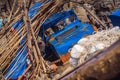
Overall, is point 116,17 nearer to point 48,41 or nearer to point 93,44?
point 93,44

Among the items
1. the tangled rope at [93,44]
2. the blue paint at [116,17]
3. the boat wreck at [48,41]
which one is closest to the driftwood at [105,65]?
the boat wreck at [48,41]

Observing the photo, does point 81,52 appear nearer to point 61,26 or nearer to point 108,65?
point 61,26

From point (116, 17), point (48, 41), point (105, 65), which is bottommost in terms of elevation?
point (48, 41)

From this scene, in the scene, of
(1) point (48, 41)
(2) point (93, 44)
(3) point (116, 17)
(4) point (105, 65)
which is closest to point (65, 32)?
(1) point (48, 41)

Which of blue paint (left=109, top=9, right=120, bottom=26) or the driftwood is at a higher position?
the driftwood

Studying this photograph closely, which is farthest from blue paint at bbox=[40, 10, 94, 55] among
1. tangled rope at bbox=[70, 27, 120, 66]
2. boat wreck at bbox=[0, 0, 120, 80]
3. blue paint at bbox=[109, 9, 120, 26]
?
blue paint at bbox=[109, 9, 120, 26]

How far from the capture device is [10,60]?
7133 millimetres

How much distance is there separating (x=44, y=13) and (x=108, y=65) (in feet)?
22.5

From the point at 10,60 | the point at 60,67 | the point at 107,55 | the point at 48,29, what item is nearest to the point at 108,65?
the point at 107,55

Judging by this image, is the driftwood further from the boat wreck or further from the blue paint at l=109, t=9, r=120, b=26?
the blue paint at l=109, t=9, r=120, b=26

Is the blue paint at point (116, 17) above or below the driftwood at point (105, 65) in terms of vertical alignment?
below

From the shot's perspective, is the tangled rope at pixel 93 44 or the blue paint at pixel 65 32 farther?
the blue paint at pixel 65 32

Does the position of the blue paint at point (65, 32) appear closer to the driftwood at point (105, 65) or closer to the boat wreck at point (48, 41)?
the boat wreck at point (48, 41)

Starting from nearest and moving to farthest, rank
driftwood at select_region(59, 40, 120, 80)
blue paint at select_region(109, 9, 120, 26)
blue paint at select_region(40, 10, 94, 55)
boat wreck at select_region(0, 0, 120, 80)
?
driftwood at select_region(59, 40, 120, 80) < blue paint at select_region(109, 9, 120, 26) < boat wreck at select_region(0, 0, 120, 80) < blue paint at select_region(40, 10, 94, 55)
